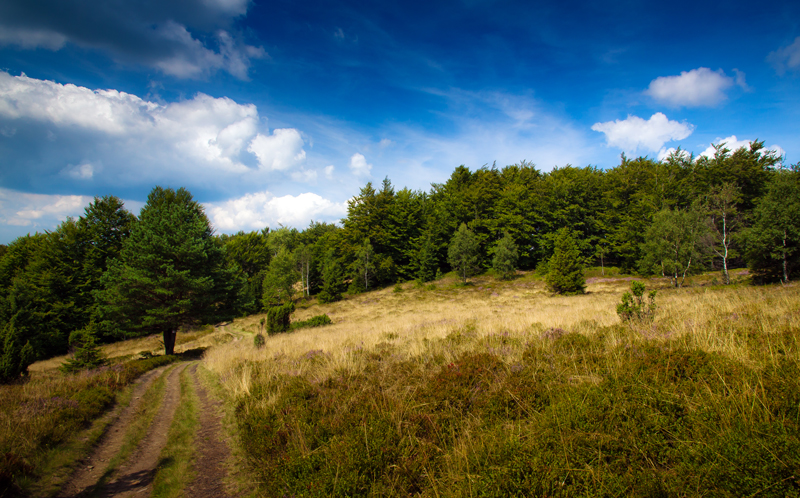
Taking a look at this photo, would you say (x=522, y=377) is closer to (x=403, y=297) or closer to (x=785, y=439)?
(x=785, y=439)

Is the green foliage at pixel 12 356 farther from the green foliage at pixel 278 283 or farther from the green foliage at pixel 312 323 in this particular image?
the green foliage at pixel 278 283

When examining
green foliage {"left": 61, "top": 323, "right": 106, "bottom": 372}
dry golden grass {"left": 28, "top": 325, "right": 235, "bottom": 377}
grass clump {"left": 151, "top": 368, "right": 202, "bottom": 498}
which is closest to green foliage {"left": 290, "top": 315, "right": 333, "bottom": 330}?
green foliage {"left": 61, "top": 323, "right": 106, "bottom": 372}

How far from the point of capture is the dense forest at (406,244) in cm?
2186

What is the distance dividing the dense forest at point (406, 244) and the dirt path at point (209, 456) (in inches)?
416

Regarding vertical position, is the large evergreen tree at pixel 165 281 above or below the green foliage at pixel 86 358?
above

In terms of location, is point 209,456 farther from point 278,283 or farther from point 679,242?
point 278,283

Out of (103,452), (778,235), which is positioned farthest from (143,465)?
(778,235)

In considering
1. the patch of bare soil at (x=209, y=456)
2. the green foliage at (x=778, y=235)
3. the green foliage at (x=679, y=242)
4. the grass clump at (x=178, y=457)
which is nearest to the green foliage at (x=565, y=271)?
the green foliage at (x=679, y=242)

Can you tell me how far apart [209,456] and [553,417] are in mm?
6097

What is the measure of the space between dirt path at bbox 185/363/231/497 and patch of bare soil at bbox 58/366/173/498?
145 cm

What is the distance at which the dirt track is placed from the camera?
450cm

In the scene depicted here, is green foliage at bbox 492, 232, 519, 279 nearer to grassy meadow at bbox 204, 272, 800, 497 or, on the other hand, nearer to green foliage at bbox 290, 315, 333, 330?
green foliage at bbox 290, 315, 333, 330

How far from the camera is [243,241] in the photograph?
200ft

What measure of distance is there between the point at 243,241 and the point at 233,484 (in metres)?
64.7
